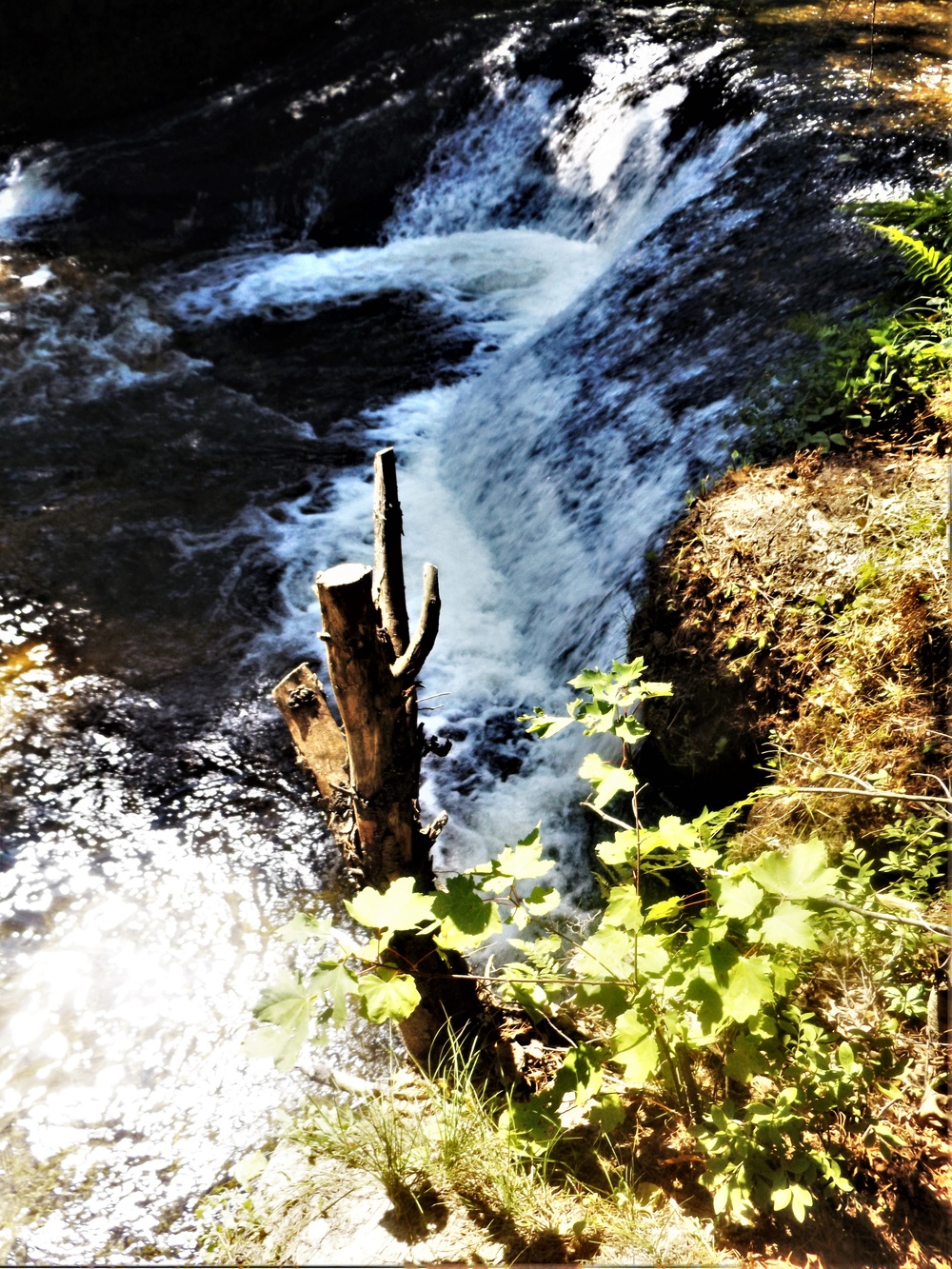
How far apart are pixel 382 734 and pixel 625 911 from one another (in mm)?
770

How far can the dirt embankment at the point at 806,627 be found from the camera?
2.88 m

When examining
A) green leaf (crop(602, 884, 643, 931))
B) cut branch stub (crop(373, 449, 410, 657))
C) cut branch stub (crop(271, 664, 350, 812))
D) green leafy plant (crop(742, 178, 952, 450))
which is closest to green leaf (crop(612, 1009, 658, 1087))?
green leaf (crop(602, 884, 643, 931))

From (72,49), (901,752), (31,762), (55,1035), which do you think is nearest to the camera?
(901,752)

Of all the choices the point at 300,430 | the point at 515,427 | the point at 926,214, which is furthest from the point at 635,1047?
the point at 300,430

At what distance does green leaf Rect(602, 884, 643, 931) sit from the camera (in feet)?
7.38

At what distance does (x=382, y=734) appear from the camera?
2.35m

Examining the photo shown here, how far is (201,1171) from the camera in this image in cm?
292

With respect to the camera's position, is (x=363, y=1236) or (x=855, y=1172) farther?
(x=363, y=1236)

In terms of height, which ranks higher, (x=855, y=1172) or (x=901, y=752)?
(x=901, y=752)

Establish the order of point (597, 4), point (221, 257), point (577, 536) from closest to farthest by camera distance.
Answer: point (577, 536) → point (221, 257) → point (597, 4)

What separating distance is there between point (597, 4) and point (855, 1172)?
11.6 m

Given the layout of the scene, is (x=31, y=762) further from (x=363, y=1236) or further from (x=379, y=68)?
(x=379, y=68)

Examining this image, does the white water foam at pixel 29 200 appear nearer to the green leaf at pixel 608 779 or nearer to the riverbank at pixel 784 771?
the riverbank at pixel 784 771

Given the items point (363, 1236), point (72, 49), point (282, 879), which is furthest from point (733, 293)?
point (72, 49)
